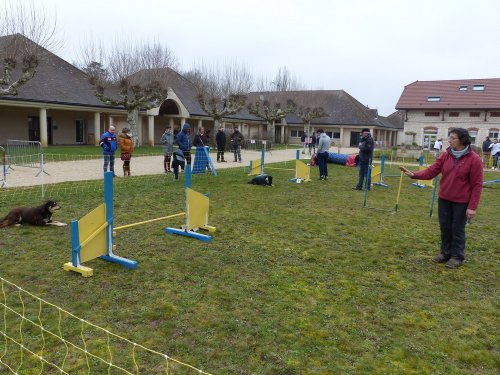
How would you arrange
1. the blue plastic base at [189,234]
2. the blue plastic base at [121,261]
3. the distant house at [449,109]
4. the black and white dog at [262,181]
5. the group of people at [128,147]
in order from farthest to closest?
1. the distant house at [449,109]
2. the black and white dog at [262,181]
3. the group of people at [128,147]
4. the blue plastic base at [189,234]
5. the blue plastic base at [121,261]

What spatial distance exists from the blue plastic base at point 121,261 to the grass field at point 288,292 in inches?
2.9

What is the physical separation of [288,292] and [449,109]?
41.0m

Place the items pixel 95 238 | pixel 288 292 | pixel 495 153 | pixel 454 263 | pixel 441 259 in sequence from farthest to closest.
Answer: pixel 495 153 → pixel 441 259 → pixel 454 263 → pixel 95 238 → pixel 288 292

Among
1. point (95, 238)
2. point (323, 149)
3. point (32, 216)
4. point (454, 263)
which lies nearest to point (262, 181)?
point (323, 149)

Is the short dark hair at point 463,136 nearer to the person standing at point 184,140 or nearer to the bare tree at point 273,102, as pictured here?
the person standing at point 184,140

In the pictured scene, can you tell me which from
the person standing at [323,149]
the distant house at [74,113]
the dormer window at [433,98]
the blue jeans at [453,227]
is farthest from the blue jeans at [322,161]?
the dormer window at [433,98]

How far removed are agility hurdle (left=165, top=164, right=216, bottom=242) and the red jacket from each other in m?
3.26

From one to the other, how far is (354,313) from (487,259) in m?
2.87

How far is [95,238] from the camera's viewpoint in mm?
4719

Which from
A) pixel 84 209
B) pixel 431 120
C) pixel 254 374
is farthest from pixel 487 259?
pixel 431 120

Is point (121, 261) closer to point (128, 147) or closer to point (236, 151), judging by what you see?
point (128, 147)

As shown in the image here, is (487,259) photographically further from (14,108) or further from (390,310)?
(14,108)

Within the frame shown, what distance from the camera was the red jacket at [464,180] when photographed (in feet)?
16.2

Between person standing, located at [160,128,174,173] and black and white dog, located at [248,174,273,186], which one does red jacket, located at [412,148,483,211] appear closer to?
black and white dog, located at [248,174,273,186]
